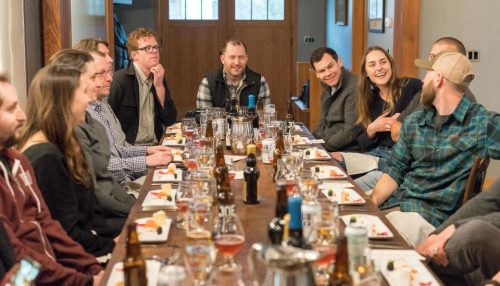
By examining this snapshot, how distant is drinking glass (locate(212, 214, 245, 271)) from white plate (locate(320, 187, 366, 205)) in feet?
2.61

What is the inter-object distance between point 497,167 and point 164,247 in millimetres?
4467

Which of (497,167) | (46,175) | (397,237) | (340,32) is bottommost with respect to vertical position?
(497,167)

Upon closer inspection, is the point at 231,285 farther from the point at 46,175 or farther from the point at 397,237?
the point at 46,175

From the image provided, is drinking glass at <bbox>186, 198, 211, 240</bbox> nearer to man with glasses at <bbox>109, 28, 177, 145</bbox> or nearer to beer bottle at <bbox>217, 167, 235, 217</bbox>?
beer bottle at <bbox>217, 167, 235, 217</bbox>

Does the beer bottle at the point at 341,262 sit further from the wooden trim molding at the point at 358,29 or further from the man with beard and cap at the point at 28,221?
the wooden trim molding at the point at 358,29

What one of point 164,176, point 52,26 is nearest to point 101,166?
point 164,176

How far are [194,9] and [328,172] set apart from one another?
280 inches

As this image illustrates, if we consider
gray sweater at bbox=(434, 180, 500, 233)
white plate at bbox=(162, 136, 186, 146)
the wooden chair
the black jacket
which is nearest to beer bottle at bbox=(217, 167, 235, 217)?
gray sweater at bbox=(434, 180, 500, 233)

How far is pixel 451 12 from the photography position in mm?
5914

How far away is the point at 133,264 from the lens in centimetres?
182

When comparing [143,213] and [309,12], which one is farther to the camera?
[309,12]

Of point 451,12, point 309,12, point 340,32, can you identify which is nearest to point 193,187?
point 451,12

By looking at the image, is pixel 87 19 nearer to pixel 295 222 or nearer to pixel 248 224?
pixel 248 224

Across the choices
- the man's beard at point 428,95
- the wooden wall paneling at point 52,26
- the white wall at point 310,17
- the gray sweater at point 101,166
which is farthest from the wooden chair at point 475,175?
the white wall at point 310,17
